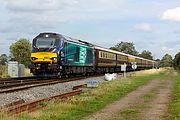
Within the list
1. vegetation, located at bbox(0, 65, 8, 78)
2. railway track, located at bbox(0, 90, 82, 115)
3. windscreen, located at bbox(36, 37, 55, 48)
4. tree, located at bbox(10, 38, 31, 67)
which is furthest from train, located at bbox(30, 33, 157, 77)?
tree, located at bbox(10, 38, 31, 67)

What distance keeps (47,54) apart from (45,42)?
136 centimetres

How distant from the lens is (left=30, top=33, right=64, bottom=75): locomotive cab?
31.6 m

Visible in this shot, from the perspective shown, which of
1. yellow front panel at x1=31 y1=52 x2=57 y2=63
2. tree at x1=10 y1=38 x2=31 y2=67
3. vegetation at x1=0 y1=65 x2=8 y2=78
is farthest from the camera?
tree at x1=10 y1=38 x2=31 y2=67

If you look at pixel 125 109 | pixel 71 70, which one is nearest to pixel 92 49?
pixel 71 70

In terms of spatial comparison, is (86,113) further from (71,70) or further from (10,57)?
(10,57)

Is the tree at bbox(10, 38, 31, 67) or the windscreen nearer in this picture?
the windscreen

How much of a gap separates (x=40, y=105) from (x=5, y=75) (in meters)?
27.8

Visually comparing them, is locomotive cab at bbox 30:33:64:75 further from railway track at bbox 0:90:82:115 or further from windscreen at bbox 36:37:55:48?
railway track at bbox 0:90:82:115

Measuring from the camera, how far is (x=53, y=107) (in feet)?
46.1

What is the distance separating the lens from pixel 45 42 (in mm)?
32719

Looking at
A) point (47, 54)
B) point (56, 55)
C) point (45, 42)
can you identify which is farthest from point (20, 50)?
point (56, 55)

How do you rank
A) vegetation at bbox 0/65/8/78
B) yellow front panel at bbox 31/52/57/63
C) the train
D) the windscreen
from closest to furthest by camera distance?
yellow front panel at bbox 31/52/57/63, the train, the windscreen, vegetation at bbox 0/65/8/78

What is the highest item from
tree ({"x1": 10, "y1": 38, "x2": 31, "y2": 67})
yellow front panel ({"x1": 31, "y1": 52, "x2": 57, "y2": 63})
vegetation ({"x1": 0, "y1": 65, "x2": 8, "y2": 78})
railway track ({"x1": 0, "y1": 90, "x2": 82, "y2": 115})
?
tree ({"x1": 10, "y1": 38, "x2": 31, "y2": 67})

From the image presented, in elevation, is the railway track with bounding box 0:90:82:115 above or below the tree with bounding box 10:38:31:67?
below
